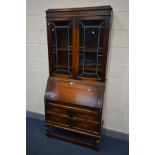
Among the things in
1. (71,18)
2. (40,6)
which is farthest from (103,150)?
(40,6)

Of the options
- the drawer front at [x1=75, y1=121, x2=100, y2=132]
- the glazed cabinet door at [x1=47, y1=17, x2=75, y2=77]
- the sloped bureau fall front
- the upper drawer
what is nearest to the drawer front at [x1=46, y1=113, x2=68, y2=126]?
the sloped bureau fall front

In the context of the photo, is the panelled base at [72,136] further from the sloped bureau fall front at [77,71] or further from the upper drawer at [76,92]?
the upper drawer at [76,92]

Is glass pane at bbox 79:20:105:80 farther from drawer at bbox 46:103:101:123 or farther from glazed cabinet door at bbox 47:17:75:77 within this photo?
drawer at bbox 46:103:101:123

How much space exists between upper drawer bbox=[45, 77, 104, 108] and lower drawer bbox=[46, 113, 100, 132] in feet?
0.96

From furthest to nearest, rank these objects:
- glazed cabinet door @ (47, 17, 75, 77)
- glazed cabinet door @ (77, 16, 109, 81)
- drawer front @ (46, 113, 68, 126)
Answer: drawer front @ (46, 113, 68, 126), glazed cabinet door @ (47, 17, 75, 77), glazed cabinet door @ (77, 16, 109, 81)

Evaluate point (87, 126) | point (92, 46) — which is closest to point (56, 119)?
point (87, 126)

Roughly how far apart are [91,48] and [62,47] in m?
0.48

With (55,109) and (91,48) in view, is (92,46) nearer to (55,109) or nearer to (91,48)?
(91,48)

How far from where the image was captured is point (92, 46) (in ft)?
7.86

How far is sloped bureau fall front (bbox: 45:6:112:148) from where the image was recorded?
2.27 metres

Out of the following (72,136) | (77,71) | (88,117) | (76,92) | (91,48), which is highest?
(91,48)
